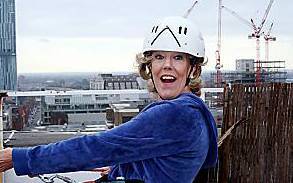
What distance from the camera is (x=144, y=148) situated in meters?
1.27

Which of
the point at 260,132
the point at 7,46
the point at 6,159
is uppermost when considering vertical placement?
the point at 7,46

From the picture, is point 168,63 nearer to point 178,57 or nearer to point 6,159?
point 178,57

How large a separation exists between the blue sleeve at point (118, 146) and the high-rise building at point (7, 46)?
2789mm

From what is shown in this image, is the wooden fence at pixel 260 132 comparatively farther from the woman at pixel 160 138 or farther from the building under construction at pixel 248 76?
the woman at pixel 160 138

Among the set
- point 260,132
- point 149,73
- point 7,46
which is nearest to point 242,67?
point 7,46

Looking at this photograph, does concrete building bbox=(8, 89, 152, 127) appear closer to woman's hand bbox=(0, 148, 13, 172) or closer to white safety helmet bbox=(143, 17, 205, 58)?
white safety helmet bbox=(143, 17, 205, 58)

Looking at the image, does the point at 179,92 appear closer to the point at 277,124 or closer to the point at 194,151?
the point at 194,151

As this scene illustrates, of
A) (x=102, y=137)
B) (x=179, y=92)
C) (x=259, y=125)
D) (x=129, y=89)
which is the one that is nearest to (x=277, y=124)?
(x=259, y=125)

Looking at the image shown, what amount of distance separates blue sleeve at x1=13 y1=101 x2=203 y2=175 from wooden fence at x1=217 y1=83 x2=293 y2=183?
5.84ft

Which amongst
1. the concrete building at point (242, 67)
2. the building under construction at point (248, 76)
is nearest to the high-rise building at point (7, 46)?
the building under construction at point (248, 76)

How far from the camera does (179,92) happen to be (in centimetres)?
142

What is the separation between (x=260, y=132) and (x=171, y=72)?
1903mm

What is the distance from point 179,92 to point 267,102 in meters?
1.82

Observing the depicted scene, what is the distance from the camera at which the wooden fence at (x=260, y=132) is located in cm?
311
